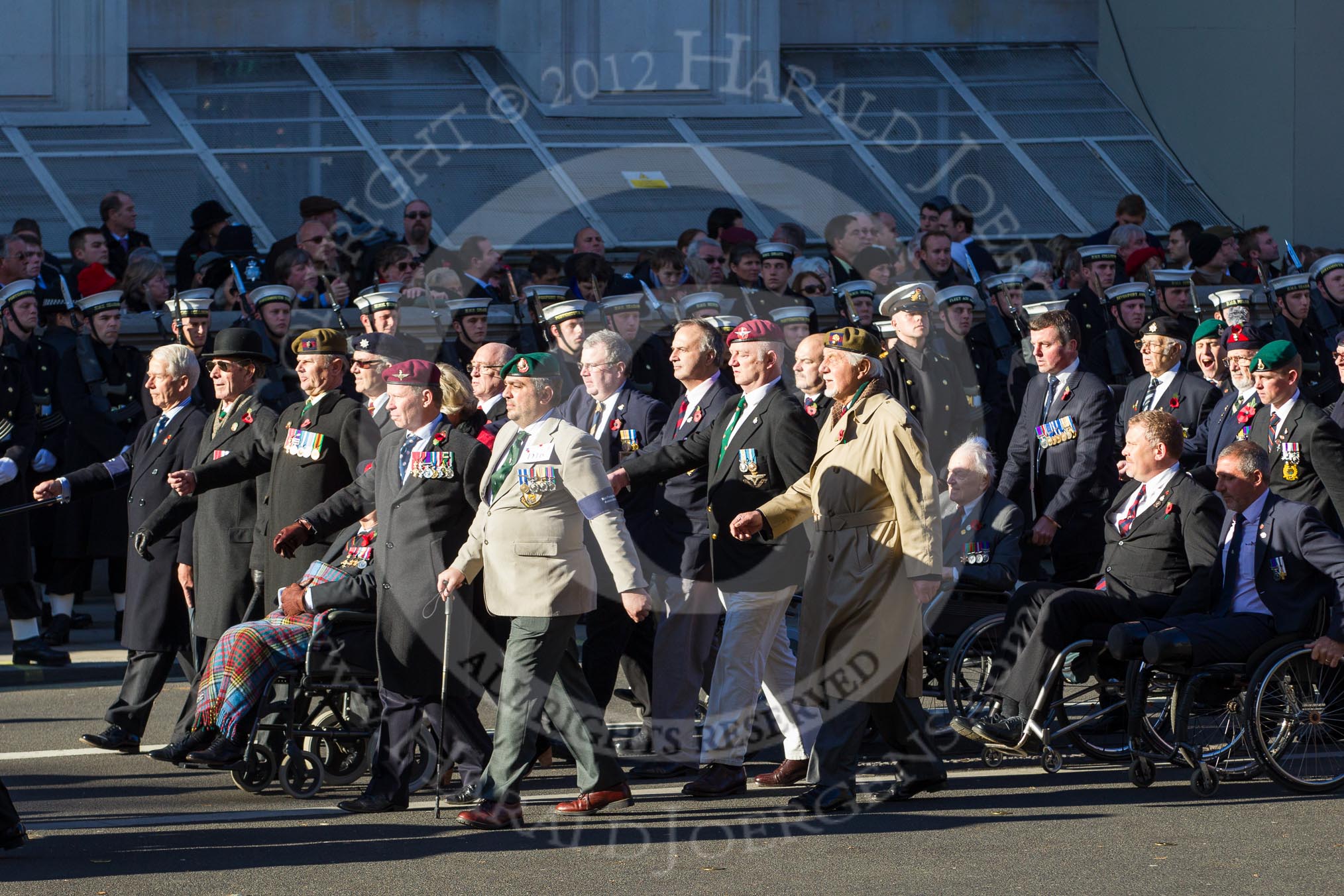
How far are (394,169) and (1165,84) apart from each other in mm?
8440

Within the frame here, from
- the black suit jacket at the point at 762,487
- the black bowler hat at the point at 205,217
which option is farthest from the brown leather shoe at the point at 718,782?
the black bowler hat at the point at 205,217

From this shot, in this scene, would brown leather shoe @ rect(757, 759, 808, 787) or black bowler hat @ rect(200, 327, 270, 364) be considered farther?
black bowler hat @ rect(200, 327, 270, 364)

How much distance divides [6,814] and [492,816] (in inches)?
69.3

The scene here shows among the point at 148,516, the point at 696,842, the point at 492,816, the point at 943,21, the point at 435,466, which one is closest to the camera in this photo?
the point at 696,842

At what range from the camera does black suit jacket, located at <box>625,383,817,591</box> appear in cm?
915

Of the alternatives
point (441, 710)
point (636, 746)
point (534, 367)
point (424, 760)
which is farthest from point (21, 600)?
point (534, 367)

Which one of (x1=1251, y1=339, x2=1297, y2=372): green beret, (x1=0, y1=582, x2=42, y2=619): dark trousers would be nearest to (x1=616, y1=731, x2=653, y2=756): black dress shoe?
(x1=1251, y1=339, x2=1297, y2=372): green beret

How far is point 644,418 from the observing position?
33.5 feet

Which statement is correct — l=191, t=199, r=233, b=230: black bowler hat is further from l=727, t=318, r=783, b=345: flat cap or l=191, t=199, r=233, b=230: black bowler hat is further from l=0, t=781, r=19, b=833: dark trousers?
Result: l=0, t=781, r=19, b=833: dark trousers

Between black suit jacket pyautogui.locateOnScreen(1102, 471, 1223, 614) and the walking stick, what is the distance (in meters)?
2.87

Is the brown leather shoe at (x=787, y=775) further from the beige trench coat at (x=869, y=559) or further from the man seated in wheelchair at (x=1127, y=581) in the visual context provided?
the man seated in wheelchair at (x=1127, y=581)

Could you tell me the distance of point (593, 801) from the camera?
8414mm

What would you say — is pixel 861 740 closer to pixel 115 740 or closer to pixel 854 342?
pixel 854 342

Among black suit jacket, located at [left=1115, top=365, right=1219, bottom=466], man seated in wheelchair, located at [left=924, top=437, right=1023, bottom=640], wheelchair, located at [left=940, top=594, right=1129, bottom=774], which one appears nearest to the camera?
wheelchair, located at [left=940, top=594, right=1129, bottom=774]
